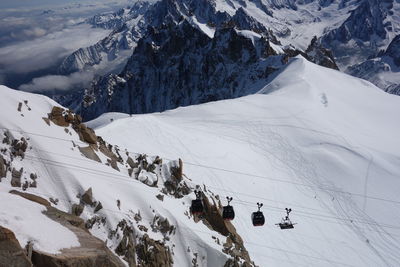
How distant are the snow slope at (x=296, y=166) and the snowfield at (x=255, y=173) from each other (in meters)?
0.12

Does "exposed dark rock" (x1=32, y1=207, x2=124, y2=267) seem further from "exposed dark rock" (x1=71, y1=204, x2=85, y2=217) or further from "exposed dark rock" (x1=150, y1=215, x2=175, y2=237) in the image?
"exposed dark rock" (x1=150, y1=215, x2=175, y2=237)

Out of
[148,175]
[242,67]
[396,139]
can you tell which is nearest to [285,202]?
[148,175]

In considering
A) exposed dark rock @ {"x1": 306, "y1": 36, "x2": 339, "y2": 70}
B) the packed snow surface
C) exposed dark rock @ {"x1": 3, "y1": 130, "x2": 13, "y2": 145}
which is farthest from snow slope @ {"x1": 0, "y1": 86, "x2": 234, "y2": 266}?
exposed dark rock @ {"x1": 306, "y1": 36, "x2": 339, "y2": 70}

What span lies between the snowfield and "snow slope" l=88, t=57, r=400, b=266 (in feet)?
0.38

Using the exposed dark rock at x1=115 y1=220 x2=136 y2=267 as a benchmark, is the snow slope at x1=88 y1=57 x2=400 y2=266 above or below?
below

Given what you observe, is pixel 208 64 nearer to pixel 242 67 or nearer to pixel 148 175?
pixel 242 67

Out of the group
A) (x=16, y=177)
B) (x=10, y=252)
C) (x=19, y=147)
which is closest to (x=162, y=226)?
(x=16, y=177)

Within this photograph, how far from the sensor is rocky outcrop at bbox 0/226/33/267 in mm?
12991

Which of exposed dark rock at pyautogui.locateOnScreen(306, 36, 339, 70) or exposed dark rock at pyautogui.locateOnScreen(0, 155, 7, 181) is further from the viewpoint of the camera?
exposed dark rock at pyautogui.locateOnScreen(306, 36, 339, 70)

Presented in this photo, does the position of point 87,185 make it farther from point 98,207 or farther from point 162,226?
point 162,226

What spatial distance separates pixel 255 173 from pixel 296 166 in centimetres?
631

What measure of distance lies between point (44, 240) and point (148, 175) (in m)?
12.6

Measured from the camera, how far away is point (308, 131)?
1932 inches

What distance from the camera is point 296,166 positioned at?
4216 centimetres
